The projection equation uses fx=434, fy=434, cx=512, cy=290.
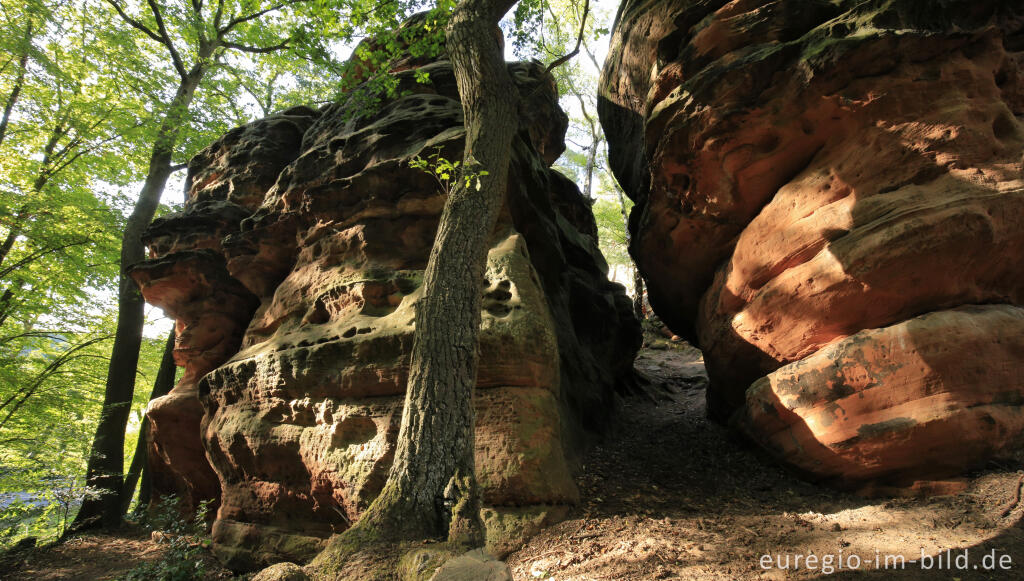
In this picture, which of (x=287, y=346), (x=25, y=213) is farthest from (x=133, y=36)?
(x=287, y=346)

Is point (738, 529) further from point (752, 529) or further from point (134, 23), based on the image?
point (134, 23)

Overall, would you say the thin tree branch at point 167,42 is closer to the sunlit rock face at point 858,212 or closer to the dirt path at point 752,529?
the sunlit rock face at point 858,212

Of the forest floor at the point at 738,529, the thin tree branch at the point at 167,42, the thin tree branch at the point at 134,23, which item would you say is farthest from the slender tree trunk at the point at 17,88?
the forest floor at the point at 738,529

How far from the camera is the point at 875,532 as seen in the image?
12.5ft

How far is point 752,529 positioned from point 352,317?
5.84 m

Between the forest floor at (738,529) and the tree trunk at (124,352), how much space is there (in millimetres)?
2265

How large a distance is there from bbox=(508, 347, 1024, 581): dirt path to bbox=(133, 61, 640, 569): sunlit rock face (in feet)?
2.12

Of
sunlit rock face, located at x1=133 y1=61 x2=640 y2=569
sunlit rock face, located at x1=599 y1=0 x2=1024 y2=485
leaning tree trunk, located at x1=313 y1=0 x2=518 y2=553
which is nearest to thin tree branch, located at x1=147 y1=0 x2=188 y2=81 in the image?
sunlit rock face, located at x1=133 y1=61 x2=640 y2=569

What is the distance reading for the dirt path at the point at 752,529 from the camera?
3373 mm

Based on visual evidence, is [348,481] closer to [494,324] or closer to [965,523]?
[494,324]

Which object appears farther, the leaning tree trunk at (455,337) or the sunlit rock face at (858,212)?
the sunlit rock face at (858,212)

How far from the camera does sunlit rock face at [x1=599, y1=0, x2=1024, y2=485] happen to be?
15.0ft

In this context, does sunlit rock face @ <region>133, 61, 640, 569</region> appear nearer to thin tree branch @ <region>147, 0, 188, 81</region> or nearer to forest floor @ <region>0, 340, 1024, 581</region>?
forest floor @ <region>0, 340, 1024, 581</region>

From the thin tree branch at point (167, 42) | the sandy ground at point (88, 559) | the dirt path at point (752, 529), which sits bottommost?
the sandy ground at point (88, 559)
